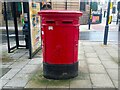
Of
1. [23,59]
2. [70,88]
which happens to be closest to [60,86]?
[70,88]

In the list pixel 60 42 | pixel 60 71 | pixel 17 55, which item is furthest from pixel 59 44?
pixel 17 55

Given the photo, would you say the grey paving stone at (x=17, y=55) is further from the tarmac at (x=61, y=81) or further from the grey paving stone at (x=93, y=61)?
the grey paving stone at (x=93, y=61)

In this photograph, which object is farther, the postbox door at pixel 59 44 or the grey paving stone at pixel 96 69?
the grey paving stone at pixel 96 69

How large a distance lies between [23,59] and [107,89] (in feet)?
9.99

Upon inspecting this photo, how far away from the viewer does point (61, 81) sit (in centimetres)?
401

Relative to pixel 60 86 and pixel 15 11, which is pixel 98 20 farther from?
pixel 60 86

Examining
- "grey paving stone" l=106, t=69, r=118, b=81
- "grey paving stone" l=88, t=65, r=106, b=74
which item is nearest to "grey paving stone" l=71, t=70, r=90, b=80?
"grey paving stone" l=88, t=65, r=106, b=74

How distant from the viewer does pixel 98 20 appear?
2097 centimetres

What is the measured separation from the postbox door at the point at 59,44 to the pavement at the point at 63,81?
47cm

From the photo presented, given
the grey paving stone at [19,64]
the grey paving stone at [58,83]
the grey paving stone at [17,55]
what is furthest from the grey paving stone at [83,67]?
the grey paving stone at [17,55]

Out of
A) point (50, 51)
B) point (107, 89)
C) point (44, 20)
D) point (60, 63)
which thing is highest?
point (44, 20)

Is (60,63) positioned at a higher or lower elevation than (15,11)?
lower

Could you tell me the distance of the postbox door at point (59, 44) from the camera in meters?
3.90

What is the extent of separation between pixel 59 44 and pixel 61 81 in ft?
2.63
